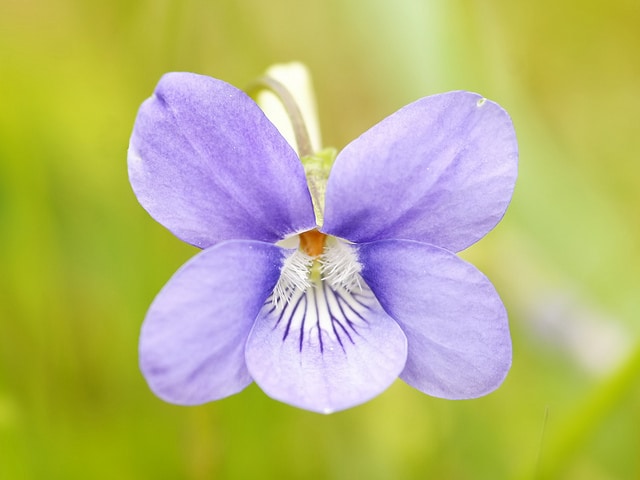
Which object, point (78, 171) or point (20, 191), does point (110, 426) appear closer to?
point (20, 191)

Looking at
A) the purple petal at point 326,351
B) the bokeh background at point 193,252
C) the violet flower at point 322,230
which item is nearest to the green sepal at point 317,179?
the violet flower at point 322,230

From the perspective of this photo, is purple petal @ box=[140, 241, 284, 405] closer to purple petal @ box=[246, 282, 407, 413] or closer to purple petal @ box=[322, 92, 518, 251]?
purple petal @ box=[246, 282, 407, 413]

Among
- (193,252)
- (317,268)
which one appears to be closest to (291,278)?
(317,268)

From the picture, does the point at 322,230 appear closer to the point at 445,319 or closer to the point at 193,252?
the point at 445,319

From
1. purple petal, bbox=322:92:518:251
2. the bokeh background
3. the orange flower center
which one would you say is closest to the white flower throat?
the orange flower center

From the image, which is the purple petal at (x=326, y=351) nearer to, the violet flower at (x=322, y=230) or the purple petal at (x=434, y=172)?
the violet flower at (x=322, y=230)

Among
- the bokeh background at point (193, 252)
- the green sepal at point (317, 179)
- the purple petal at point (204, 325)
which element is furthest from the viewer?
the bokeh background at point (193, 252)
